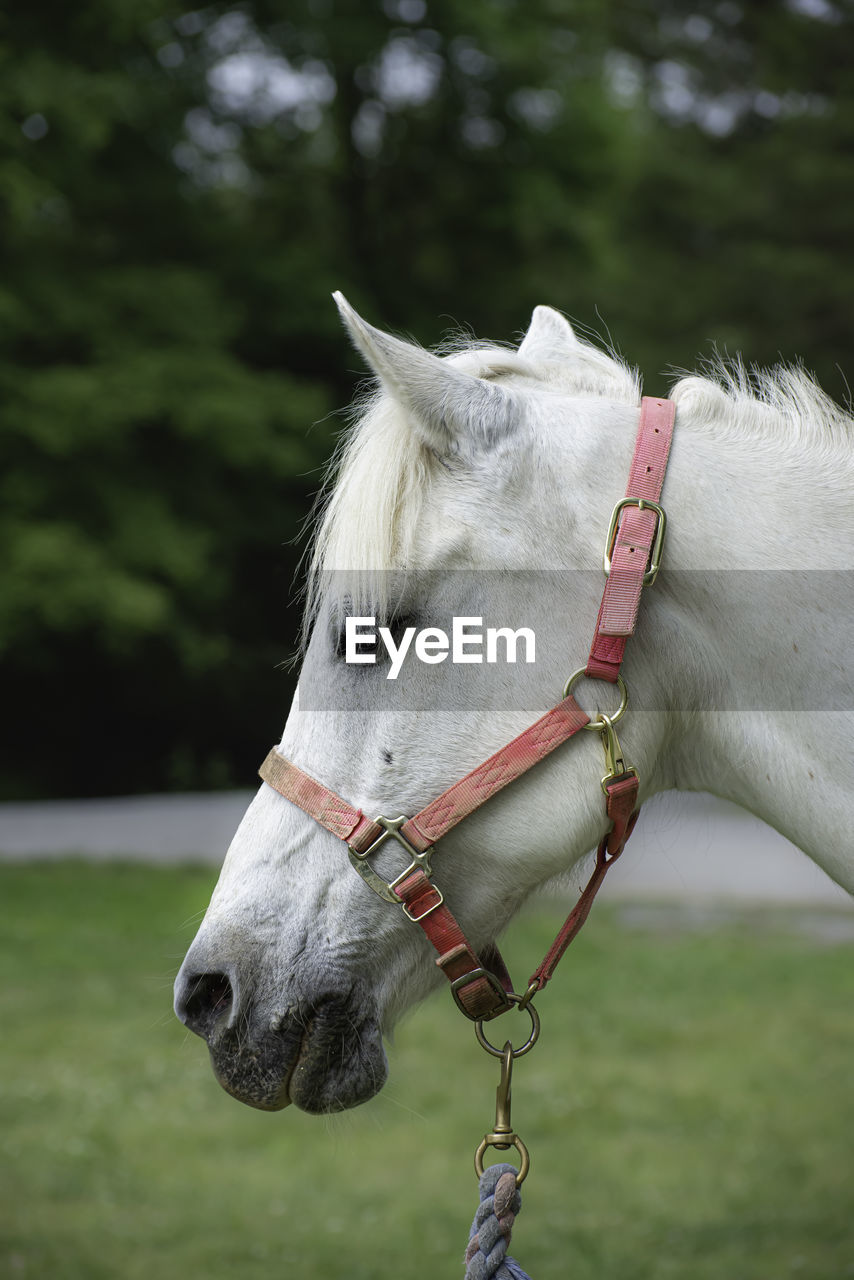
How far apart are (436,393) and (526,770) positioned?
1.91 ft

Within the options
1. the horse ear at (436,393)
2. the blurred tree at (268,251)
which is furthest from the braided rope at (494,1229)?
the blurred tree at (268,251)

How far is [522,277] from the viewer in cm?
1464

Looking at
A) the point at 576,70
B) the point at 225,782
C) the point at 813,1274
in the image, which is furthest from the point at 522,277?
the point at 813,1274

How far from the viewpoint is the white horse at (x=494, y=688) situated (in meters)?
1.73

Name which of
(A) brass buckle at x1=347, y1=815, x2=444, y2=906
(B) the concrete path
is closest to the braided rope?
(A) brass buckle at x1=347, y1=815, x2=444, y2=906

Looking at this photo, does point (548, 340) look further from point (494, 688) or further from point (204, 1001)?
point (204, 1001)

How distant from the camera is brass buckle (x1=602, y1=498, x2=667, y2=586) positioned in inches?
66.6

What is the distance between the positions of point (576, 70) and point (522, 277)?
2.81 meters

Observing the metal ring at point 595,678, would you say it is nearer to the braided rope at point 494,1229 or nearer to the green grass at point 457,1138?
the green grass at point 457,1138

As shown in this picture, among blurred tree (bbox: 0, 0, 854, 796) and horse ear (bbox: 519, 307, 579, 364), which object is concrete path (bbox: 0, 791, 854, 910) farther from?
horse ear (bbox: 519, 307, 579, 364)

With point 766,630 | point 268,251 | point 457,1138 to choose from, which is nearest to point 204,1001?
point 766,630

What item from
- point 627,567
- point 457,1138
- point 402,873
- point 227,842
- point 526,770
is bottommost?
point 227,842

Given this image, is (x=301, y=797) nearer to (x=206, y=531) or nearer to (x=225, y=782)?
(x=206, y=531)

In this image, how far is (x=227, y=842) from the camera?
10.9 m
